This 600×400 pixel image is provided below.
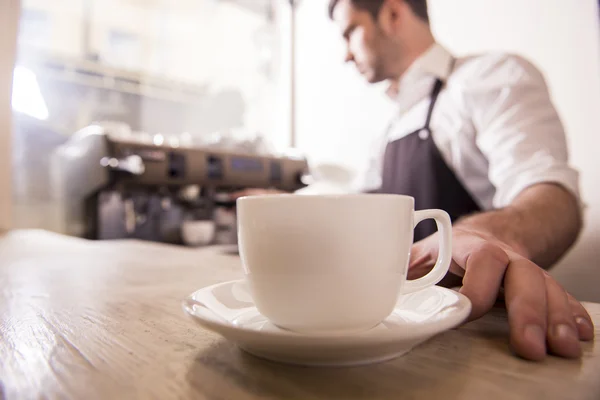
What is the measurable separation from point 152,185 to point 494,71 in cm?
130

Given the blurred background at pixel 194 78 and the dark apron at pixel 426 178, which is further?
the blurred background at pixel 194 78

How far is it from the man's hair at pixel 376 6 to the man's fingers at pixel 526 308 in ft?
4.27

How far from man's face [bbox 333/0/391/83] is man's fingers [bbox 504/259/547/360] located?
1.41 metres

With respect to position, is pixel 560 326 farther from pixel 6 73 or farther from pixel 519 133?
→ pixel 6 73

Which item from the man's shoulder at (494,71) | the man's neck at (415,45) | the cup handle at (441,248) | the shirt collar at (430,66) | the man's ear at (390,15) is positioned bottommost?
the cup handle at (441,248)

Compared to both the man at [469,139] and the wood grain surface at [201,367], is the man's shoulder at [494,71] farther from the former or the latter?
the wood grain surface at [201,367]

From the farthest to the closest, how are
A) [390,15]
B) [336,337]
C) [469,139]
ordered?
[390,15]
[469,139]
[336,337]

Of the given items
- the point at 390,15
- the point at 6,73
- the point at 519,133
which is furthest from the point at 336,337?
the point at 6,73

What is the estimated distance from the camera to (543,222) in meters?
1.04

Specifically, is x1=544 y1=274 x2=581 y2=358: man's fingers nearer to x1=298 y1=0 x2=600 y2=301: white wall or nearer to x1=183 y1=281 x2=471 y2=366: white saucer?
x1=183 y1=281 x2=471 y2=366: white saucer

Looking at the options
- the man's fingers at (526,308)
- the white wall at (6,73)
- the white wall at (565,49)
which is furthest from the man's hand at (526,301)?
the white wall at (6,73)

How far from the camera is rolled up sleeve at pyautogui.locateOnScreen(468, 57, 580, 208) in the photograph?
3.58ft

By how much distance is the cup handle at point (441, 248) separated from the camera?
0.31 metres

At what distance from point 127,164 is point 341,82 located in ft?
3.20
